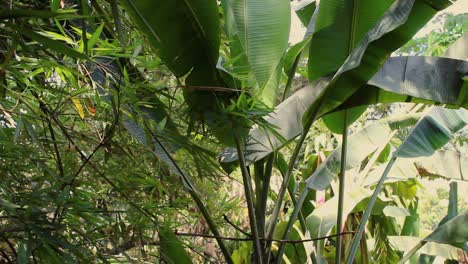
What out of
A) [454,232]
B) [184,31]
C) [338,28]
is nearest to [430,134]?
[454,232]

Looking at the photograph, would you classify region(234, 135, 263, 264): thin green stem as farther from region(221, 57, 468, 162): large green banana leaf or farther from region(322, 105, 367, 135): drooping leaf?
region(322, 105, 367, 135): drooping leaf

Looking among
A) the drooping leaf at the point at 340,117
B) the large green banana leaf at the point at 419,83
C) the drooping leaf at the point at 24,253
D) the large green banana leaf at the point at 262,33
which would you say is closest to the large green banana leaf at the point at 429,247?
the drooping leaf at the point at 340,117

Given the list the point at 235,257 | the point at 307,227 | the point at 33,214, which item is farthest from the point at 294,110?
the point at 33,214

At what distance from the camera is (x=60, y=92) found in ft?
2.51

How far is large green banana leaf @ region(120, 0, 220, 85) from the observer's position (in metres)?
1.24

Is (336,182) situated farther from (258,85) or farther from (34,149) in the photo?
(34,149)

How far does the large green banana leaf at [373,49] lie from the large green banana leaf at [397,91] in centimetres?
7

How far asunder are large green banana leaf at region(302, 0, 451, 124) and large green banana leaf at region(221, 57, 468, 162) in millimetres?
69

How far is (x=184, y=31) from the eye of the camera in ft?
4.30

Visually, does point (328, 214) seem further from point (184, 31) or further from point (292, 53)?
point (184, 31)

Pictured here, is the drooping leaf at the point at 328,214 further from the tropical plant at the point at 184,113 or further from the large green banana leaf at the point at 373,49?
the large green banana leaf at the point at 373,49

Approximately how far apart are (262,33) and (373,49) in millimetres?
315

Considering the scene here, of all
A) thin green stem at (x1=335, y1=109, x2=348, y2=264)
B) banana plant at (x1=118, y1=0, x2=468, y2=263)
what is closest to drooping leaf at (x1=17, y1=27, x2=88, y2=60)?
banana plant at (x1=118, y1=0, x2=468, y2=263)

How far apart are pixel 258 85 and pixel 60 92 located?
32.0 inches
